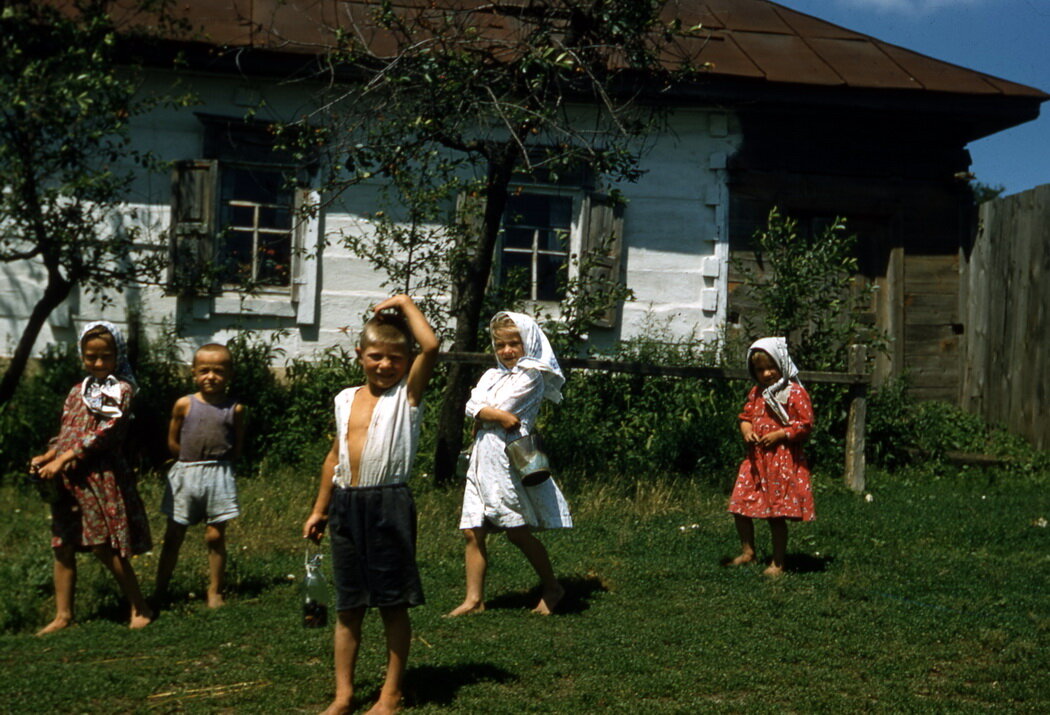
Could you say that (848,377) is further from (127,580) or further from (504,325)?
(127,580)

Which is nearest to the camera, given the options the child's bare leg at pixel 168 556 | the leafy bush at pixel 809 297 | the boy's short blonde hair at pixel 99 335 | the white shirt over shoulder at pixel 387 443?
the white shirt over shoulder at pixel 387 443

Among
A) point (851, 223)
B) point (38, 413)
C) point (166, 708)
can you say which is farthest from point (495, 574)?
point (851, 223)

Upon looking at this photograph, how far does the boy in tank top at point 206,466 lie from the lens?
596 centimetres

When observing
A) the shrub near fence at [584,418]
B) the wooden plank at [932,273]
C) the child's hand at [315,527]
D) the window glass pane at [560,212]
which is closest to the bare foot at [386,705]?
the child's hand at [315,527]

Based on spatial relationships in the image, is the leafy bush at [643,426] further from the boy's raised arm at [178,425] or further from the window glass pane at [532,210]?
the boy's raised arm at [178,425]

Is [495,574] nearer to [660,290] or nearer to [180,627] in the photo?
[180,627]

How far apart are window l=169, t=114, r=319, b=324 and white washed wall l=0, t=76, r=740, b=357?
4.7 inches

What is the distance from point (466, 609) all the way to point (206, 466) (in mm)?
1535

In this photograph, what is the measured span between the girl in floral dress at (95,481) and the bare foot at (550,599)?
1.94m

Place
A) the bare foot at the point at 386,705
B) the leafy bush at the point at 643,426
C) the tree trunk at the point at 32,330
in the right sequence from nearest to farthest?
the bare foot at the point at 386,705, the leafy bush at the point at 643,426, the tree trunk at the point at 32,330

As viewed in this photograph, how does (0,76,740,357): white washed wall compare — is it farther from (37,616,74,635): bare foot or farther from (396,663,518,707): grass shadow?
(396,663,518,707): grass shadow

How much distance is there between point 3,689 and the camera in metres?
4.75

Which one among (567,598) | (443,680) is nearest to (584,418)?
(567,598)

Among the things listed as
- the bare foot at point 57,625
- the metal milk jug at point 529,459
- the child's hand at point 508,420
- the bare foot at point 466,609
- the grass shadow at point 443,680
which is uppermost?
the child's hand at point 508,420
